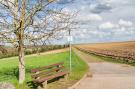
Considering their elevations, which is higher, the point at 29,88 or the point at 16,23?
the point at 16,23

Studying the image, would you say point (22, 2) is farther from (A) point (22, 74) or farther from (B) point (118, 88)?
(B) point (118, 88)

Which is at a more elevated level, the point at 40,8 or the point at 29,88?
the point at 40,8

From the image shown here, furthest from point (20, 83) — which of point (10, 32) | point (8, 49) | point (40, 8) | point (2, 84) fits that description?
point (2, 84)

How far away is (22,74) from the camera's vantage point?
16.5 meters

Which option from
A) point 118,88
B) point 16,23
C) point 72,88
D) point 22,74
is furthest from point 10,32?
point 118,88

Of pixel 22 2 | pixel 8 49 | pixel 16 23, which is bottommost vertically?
pixel 8 49

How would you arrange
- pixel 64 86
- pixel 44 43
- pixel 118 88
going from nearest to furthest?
pixel 118 88
pixel 64 86
pixel 44 43

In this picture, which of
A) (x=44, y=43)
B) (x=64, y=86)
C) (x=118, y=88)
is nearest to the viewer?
(x=118, y=88)

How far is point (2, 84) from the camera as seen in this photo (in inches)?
444

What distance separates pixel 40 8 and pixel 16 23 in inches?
51.4

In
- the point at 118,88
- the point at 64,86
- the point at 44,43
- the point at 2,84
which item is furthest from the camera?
the point at 44,43

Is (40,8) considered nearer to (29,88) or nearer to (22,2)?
(22,2)

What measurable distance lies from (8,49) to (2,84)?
17.0 ft

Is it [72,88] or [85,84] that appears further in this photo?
[85,84]
